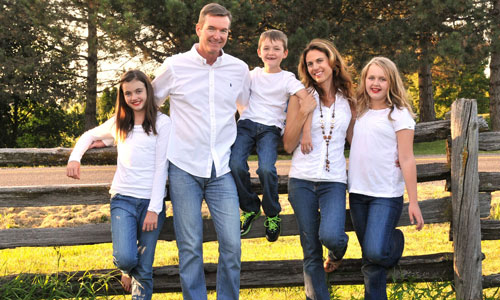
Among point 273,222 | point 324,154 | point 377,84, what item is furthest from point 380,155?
point 273,222

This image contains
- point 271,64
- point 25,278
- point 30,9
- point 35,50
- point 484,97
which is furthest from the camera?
point 484,97

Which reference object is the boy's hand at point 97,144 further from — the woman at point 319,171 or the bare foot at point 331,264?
the bare foot at point 331,264

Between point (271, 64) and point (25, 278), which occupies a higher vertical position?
point (271, 64)

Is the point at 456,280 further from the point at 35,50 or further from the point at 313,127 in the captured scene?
the point at 35,50

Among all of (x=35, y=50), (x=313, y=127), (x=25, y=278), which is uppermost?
(x=35, y=50)

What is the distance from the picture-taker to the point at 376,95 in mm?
3801

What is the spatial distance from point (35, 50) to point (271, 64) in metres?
19.4

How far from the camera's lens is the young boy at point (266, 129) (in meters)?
3.75

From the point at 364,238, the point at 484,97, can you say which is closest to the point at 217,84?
the point at 364,238

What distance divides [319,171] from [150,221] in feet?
4.00

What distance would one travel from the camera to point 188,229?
3.56 meters

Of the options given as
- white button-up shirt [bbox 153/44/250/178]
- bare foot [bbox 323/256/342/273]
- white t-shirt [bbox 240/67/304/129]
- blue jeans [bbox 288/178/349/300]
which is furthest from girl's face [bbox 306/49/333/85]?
bare foot [bbox 323/256/342/273]

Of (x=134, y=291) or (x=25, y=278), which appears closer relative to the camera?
(x=134, y=291)

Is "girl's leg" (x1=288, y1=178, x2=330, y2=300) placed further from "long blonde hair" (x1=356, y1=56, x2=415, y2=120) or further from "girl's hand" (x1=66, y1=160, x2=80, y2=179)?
"girl's hand" (x1=66, y1=160, x2=80, y2=179)
